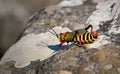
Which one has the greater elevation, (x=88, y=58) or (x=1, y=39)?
(x=88, y=58)

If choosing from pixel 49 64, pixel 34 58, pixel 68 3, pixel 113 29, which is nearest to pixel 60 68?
pixel 49 64

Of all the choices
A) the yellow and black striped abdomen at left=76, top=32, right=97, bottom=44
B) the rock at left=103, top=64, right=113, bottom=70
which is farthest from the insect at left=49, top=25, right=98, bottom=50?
the rock at left=103, top=64, right=113, bottom=70

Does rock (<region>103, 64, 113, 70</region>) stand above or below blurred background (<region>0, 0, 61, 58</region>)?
above

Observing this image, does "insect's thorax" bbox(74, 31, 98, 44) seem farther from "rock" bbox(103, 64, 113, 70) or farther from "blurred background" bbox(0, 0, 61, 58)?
"blurred background" bbox(0, 0, 61, 58)

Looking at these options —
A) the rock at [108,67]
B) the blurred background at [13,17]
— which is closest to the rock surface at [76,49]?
the rock at [108,67]

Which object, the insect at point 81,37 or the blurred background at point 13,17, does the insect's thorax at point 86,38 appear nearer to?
the insect at point 81,37

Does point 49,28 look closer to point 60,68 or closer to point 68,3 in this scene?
point 68,3
